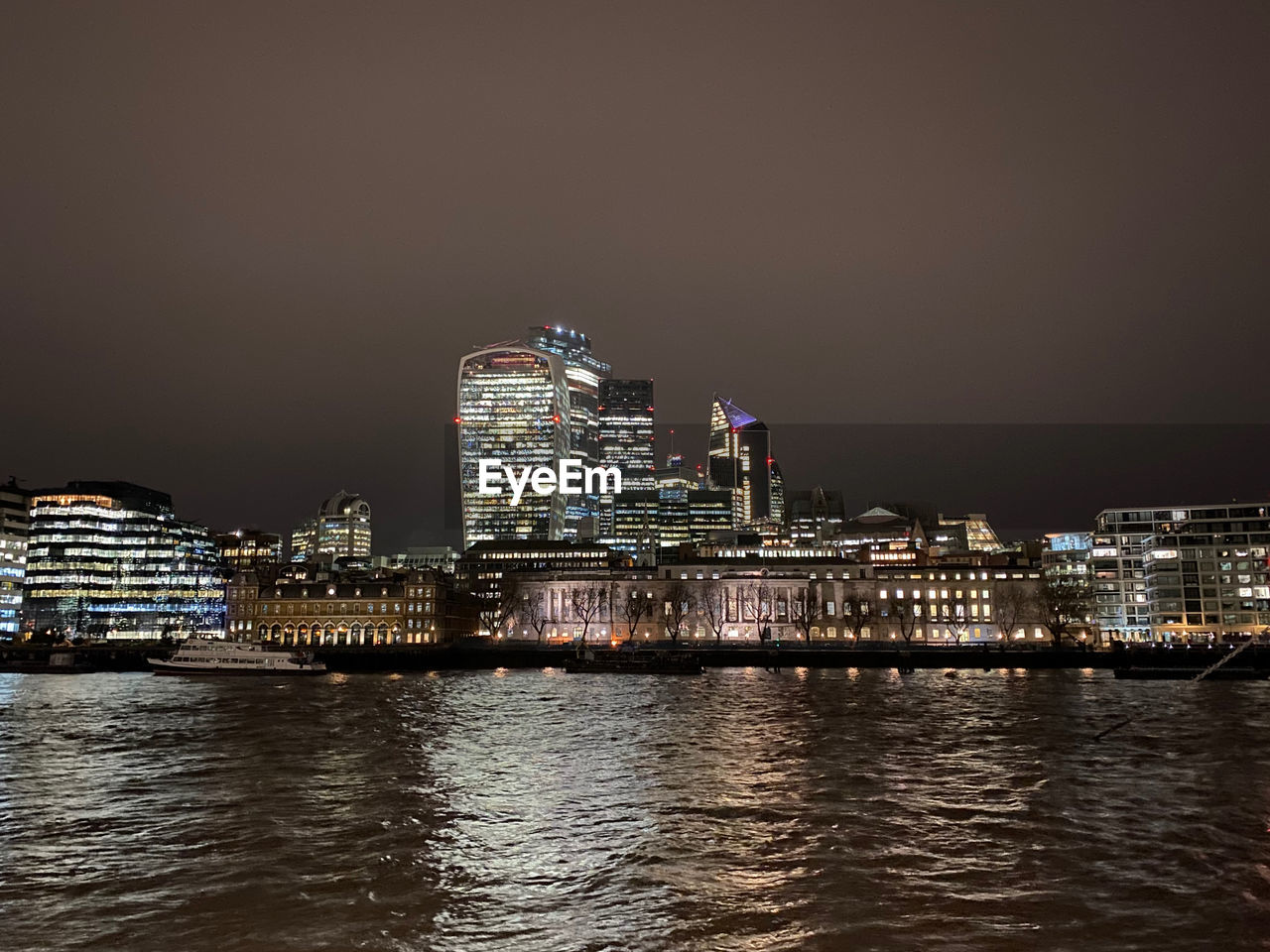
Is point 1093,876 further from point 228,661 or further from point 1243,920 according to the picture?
point 228,661

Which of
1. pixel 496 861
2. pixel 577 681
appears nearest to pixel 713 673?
pixel 577 681

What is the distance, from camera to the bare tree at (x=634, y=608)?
170m

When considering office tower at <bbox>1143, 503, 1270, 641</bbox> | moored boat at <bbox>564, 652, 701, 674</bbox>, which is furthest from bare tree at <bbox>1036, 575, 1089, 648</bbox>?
moored boat at <bbox>564, 652, 701, 674</bbox>

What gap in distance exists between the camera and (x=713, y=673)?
118m

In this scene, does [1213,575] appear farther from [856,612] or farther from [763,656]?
[763,656]

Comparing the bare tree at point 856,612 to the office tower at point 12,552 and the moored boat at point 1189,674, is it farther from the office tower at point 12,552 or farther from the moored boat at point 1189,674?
the office tower at point 12,552

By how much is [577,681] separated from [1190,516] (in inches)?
4445

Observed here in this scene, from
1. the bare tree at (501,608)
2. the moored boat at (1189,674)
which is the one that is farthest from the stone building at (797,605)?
the moored boat at (1189,674)

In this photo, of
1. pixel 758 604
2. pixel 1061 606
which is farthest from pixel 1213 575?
pixel 758 604

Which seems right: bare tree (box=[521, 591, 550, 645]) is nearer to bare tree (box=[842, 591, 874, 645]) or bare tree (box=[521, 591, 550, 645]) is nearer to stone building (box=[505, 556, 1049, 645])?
stone building (box=[505, 556, 1049, 645])

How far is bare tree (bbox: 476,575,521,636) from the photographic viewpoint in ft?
574

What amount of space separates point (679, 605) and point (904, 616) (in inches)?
1510

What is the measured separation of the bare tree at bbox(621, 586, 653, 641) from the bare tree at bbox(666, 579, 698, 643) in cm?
370

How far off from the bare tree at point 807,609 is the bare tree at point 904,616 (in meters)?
12.6
